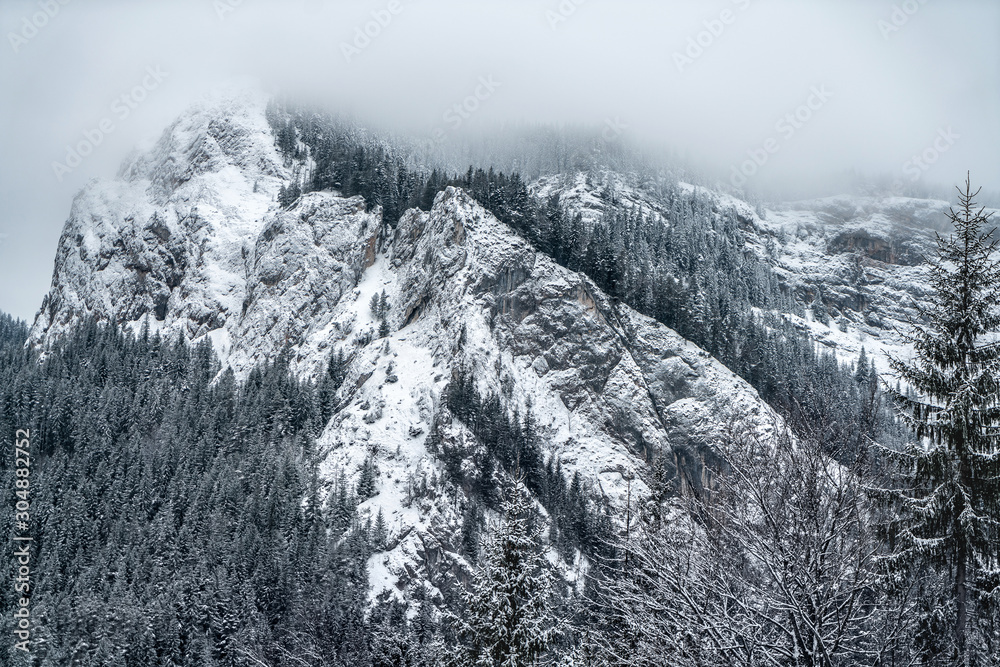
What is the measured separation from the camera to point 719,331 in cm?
10819

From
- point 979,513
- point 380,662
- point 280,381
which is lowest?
point 280,381

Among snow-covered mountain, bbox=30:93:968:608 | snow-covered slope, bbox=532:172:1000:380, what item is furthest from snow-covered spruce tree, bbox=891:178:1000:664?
snow-covered slope, bbox=532:172:1000:380

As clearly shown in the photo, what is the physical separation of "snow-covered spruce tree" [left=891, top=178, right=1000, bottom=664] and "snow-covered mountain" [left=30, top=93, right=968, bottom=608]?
44.2 meters

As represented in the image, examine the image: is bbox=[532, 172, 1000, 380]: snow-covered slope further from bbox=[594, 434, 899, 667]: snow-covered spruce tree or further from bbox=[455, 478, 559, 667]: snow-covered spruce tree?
bbox=[594, 434, 899, 667]: snow-covered spruce tree

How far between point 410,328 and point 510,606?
81.6 metres

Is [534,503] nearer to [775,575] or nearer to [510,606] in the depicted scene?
[510,606]

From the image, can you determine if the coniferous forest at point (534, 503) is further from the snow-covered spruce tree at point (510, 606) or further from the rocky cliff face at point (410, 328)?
the rocky cliff face at point (410, 328)

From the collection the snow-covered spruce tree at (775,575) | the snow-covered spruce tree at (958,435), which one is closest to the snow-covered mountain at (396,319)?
the snow-covered spruce tree at (958,435)

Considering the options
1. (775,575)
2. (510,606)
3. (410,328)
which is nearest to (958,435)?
(775,575)

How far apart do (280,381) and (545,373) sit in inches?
1519

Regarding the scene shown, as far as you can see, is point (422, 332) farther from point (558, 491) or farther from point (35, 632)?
point (35, 632)

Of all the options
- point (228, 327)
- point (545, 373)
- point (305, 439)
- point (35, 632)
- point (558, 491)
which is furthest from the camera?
point (228, 327)

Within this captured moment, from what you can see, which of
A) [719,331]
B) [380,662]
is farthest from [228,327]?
[380,662]

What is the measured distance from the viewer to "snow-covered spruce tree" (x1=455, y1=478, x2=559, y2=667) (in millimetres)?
22781
